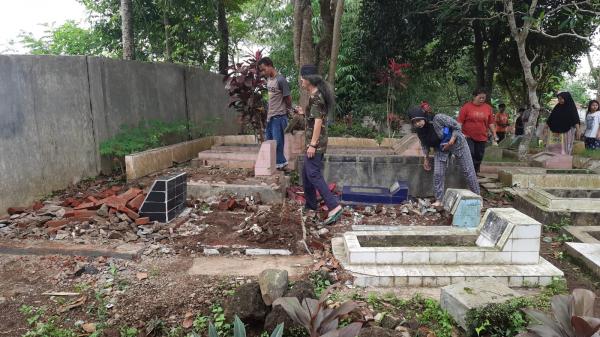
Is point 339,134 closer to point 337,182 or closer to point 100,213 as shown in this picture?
point 337,182

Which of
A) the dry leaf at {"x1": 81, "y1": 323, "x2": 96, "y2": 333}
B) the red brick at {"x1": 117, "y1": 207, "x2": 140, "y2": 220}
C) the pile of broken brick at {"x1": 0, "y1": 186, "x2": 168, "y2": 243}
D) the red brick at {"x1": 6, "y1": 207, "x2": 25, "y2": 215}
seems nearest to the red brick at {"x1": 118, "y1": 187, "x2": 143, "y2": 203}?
the pile of broken brick at {"x1": 0, "y1": 186, "x2": 168, "y2": 243}

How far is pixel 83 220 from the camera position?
193 inches

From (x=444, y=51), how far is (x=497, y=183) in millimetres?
7923

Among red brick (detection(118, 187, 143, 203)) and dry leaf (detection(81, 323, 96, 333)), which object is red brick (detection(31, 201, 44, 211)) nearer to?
red brick (detection(118, 187, 143, 203))

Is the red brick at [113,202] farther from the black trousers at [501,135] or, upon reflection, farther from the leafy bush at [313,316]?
the black trousers at [501,135]

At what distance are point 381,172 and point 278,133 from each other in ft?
5.93

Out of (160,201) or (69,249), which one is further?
(160,201)

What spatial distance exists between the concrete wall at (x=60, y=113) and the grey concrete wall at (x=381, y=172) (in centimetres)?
329

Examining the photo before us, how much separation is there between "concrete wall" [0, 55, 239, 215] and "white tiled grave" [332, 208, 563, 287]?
4287mm

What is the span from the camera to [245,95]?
8.33 m

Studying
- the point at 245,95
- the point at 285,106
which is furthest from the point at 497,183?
the point at 245,95

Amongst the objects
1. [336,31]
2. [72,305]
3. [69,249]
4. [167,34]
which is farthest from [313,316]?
[167,34]

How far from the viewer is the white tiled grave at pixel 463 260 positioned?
12.3 feet

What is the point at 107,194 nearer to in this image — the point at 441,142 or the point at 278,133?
the point at 278,133
